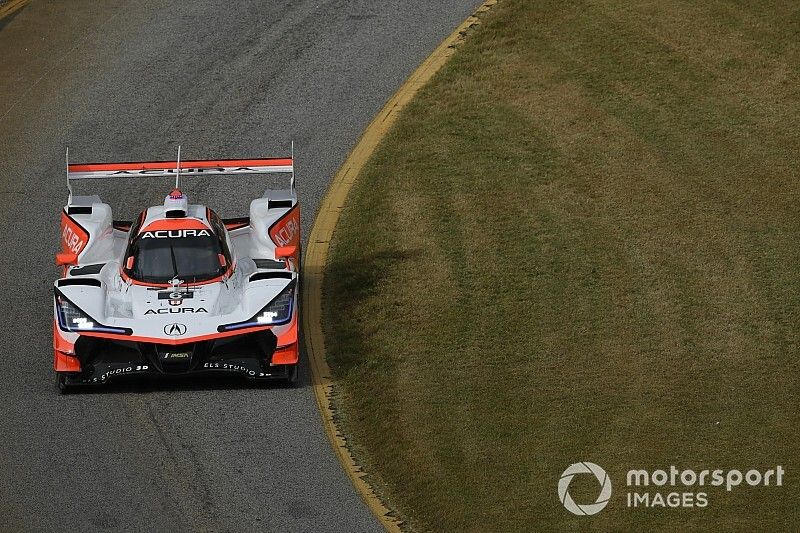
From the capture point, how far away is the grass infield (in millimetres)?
15711

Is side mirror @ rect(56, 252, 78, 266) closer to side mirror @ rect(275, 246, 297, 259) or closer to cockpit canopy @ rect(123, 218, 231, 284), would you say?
cockpit canopy @ rect(123, 218, 231, 284)

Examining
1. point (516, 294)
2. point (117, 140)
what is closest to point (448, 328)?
point (516, 294)

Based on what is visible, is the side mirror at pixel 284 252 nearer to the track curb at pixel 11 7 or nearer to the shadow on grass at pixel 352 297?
the shadow on grass at pixel 352 297

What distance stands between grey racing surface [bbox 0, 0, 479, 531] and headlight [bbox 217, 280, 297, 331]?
79 centimetres

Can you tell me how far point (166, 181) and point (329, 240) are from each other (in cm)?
320

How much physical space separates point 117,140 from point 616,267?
27.4 ft

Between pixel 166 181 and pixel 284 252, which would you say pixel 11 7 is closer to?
pixel 166 181

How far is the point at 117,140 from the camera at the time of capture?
952 inches

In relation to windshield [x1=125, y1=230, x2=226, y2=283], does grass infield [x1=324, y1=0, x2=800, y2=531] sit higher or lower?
lower

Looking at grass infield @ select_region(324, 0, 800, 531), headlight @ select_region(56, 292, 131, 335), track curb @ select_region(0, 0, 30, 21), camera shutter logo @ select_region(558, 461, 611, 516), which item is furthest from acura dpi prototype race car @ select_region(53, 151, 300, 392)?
track curb @ select_region(0, 0, 30, 21)

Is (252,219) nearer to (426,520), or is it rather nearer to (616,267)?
(616,267)

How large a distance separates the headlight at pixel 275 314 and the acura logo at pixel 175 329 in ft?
1.24

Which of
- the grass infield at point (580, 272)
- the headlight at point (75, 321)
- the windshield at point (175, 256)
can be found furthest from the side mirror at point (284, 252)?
the headlight at point (75, 321)

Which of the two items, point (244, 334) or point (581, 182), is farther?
point (581, 182)
